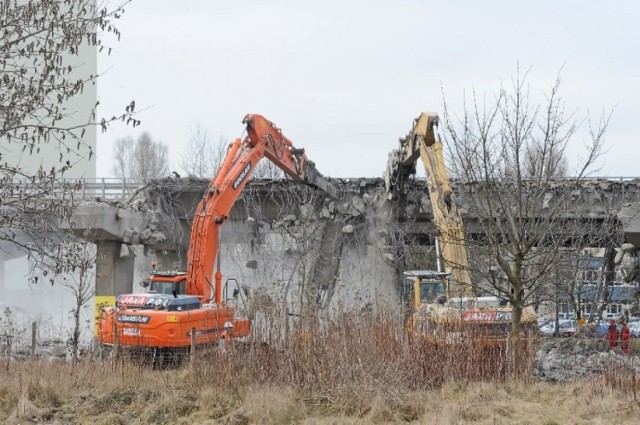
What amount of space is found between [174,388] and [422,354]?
3678 mm

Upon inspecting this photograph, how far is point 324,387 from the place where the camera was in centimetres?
1086

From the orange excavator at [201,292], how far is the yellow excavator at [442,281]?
10.2 feet

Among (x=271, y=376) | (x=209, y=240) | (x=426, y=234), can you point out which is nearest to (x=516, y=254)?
(x=271, y=376)

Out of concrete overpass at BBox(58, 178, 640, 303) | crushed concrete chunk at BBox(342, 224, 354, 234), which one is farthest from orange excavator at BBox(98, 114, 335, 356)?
crushed concrete chunk at BBox(342, 224, 354, 234)

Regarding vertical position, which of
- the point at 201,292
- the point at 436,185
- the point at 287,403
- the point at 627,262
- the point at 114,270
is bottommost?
the point at 287,403

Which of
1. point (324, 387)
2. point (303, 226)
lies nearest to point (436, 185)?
point (303, 226)

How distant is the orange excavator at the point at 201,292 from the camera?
561 inches

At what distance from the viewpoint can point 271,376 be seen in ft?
38.1

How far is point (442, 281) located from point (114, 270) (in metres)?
12.3

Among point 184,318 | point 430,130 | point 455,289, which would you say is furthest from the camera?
point 430,130

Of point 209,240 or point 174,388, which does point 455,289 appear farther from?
point 174,388

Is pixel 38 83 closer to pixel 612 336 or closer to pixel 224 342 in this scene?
pixel 224 342

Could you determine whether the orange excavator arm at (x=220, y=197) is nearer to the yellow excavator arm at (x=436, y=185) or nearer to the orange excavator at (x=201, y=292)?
the orange excavator at (x=201, y=292)

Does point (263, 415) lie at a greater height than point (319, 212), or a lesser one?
lesser
